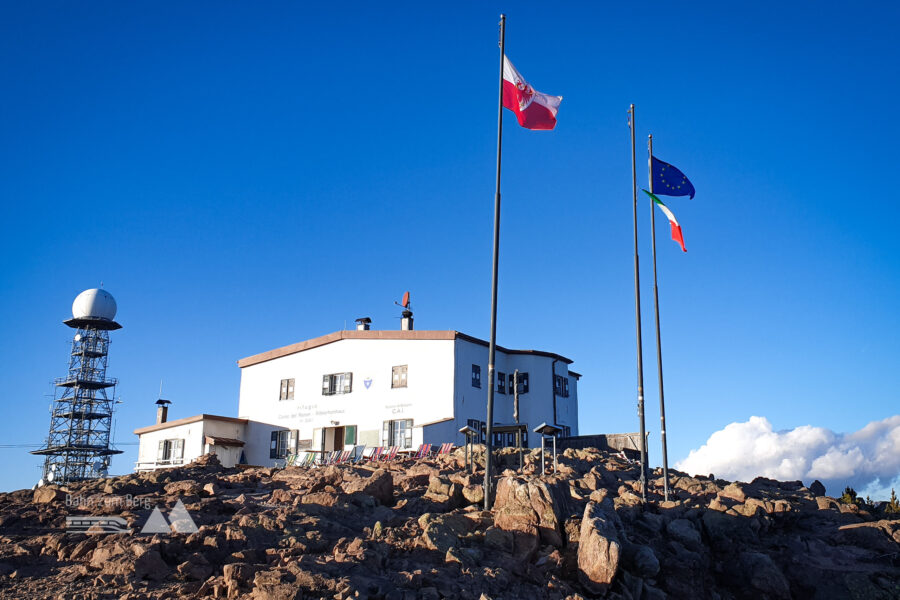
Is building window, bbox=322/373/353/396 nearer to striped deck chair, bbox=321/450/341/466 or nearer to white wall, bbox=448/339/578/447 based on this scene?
striped deck chair, bbox=321/450/341/466

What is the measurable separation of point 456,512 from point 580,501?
4.61 metres

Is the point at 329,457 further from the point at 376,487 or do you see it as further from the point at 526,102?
the point at 526,102

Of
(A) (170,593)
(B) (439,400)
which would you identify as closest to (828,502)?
(B) (439,400)

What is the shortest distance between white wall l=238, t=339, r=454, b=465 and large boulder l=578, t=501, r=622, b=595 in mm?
20748

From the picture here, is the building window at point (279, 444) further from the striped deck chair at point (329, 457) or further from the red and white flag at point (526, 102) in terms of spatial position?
the red and white flag at point (526, 102)

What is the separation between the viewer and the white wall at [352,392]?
36125 mm

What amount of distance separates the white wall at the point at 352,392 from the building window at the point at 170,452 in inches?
140

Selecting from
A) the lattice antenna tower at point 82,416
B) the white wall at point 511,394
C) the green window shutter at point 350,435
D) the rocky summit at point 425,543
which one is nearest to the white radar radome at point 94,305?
the lattice antenna tower at point 82,416

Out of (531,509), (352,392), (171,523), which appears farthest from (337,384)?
(531,509)

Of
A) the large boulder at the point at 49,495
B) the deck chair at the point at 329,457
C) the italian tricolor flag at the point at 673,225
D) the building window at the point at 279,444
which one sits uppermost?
the italian tricolor flag at the point at 673,225

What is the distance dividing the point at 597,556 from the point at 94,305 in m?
66.4

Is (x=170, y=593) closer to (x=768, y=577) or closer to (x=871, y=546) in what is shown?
(x=768, y=577)

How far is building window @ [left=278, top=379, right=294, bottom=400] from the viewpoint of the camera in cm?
4106

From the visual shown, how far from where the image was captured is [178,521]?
15.1m
